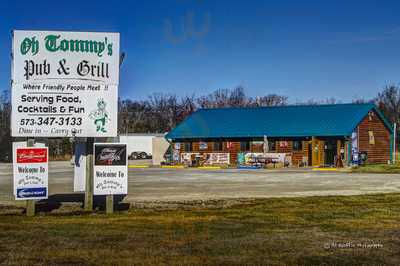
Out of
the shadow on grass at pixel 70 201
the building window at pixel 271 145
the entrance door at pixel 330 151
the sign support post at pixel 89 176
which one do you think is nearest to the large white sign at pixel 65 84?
the sign support post at pixel 89 176

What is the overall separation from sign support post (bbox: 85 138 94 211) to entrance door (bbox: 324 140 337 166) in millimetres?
33619

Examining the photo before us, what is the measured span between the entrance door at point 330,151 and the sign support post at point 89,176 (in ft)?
110

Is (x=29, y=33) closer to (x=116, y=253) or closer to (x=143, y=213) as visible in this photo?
(x=143, y=213)

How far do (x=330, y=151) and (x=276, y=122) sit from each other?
5.41 metres

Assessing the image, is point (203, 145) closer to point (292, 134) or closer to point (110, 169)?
point (292, 134)

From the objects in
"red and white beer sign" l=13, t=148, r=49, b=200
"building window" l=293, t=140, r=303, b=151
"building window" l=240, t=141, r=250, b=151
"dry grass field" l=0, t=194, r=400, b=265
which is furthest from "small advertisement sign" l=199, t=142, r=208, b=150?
"red and white beer sign" l=13, t=148, r=49, b=200

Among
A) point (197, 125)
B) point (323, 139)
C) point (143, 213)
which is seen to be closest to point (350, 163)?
point (323, 139)

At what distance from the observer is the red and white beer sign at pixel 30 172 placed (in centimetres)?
1385

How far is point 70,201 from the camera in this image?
1666cm

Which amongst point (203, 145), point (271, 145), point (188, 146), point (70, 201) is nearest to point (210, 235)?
point (70, 201)

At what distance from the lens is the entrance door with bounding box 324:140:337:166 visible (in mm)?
46219

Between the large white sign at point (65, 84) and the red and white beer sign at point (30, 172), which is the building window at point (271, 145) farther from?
the red and white beer sign at point (30, 172)

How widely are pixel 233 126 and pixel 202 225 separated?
39.7 meters

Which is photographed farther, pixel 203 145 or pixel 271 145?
pixel 203 145
